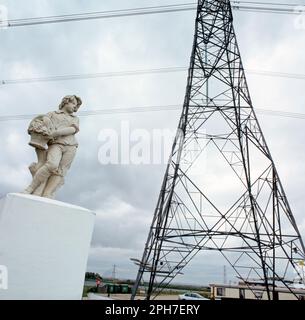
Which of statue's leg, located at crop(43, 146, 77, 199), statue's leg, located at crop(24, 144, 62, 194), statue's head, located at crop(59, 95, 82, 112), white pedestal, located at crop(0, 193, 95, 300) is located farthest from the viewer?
statue's head, located at crop(59, 95, 82, 112)

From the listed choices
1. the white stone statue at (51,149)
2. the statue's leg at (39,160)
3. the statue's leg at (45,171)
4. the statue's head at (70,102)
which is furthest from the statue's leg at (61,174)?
the statue's head at (70,102)

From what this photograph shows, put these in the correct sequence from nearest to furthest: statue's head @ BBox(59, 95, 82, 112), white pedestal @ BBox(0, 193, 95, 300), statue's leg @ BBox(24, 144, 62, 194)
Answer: white pedestal @ BBox(0, 193, 95, 300)
statue's leg @ BBox(24, 144, 62, 194)
statue's head @ BBox(59, 95, 82, 112)

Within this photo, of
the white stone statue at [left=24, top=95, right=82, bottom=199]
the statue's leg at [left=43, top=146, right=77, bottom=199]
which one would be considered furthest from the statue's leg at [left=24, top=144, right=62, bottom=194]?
the statue's leg at [left=43, top=146, right=77, bottom=199]

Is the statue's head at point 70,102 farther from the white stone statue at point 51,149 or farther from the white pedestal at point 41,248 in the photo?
the white pedestal at point 41,248

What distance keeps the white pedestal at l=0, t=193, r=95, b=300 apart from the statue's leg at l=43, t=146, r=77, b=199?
0.36 metres

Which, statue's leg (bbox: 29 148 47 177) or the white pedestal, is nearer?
the white pedestal

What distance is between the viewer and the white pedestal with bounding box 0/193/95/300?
5.29 m

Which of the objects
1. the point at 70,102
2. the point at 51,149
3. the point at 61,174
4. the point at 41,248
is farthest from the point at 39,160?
the point at 41,248

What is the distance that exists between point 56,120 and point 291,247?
7503 mm

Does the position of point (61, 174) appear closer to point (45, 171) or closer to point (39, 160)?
point (45, 171)

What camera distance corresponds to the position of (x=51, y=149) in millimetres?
6227

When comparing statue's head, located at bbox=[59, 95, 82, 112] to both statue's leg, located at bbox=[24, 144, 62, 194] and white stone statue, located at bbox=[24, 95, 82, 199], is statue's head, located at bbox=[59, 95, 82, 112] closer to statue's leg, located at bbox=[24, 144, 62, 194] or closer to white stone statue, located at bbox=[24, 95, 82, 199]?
white stone statue, located at bbox=[24, 95, 82, 199]

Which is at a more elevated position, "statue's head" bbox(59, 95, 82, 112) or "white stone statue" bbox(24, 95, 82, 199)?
"statue's head" bbox(59, 95, 82, 112)
